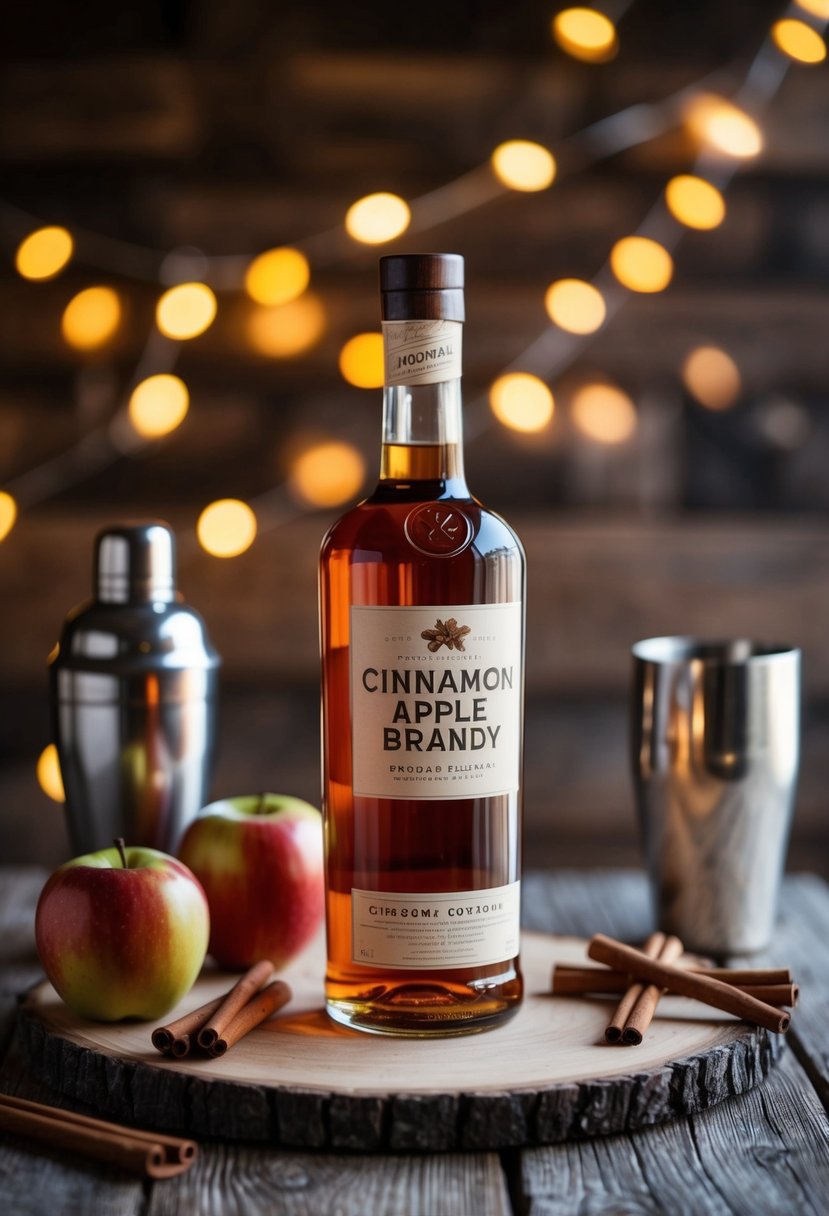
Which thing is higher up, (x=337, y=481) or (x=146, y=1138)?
(x=337, y=481)

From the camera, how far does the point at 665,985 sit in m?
0.85

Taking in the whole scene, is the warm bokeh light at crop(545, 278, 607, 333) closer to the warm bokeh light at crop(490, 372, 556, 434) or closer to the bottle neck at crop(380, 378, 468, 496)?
the warm bokeh light at crop(490, 372, 556, 434)

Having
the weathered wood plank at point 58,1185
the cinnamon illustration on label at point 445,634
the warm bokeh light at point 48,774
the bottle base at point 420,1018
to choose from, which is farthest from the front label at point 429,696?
the warm bokeh light at point 48,774

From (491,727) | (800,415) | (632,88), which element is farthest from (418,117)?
(491,727)

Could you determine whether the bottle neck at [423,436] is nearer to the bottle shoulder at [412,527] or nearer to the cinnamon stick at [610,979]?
the bottle shoulder at [412,527]

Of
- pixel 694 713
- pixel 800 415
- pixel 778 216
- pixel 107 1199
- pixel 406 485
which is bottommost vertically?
pixel 107 1199

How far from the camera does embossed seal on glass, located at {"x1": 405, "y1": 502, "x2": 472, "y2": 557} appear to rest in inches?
31.3

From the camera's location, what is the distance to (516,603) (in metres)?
0.81

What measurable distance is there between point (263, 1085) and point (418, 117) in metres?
1.26

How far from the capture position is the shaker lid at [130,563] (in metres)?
1.02

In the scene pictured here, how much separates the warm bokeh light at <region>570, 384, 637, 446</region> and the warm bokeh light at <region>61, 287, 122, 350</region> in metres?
0.58

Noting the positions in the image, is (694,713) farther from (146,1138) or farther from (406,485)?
(146,1138)

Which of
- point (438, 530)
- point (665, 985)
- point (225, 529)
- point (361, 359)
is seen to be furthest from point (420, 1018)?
point (361, 359)

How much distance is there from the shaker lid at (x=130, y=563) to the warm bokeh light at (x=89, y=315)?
715 mm
